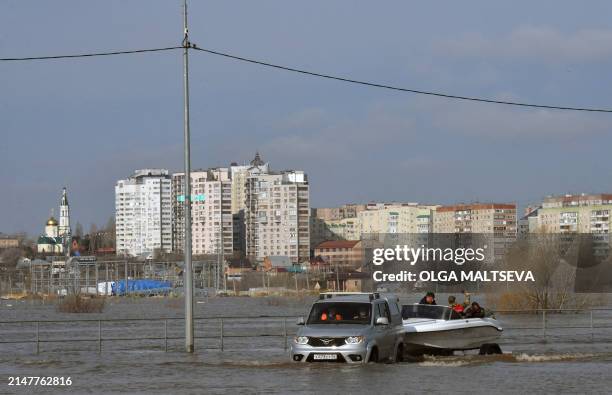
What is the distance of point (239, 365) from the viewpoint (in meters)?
31.8

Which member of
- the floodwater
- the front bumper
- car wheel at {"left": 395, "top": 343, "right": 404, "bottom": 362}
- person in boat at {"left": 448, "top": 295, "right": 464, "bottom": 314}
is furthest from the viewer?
person in boat at {"left": 448, "top": 295, "right": 464, "bottom": 314}

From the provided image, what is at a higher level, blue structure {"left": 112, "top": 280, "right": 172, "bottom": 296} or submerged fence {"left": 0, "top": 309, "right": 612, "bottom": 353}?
submerged fence {"left": 0, "top": 309, "right": 612, "bottom": 353}

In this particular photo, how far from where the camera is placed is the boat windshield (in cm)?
3213

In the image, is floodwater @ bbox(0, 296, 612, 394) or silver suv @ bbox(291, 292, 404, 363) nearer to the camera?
floodwater @ bbox(0, 296, 612, 394)

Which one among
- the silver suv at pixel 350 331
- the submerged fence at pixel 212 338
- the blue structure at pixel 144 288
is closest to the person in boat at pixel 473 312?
the silver suv at pixel 350 331

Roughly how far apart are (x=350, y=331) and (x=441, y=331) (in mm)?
5173

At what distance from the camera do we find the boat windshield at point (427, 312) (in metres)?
32.1

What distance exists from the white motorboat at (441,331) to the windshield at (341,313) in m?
3.31

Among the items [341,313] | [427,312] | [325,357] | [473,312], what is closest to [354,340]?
[325,357]

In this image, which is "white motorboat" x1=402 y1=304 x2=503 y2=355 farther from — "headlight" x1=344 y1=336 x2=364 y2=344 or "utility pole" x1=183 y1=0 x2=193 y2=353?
"utility pole" x1=183 y1=0 x2=193 y2=353

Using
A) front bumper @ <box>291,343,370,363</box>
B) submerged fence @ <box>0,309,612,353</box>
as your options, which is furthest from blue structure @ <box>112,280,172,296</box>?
front bumper @ <box>291,343,370,363</box>

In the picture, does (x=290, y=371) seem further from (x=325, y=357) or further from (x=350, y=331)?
(x=350, y=331)

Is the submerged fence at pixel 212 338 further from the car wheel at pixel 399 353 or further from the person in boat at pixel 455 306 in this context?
the car wheel at pixel 399 353

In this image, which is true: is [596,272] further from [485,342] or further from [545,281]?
[485,342]
